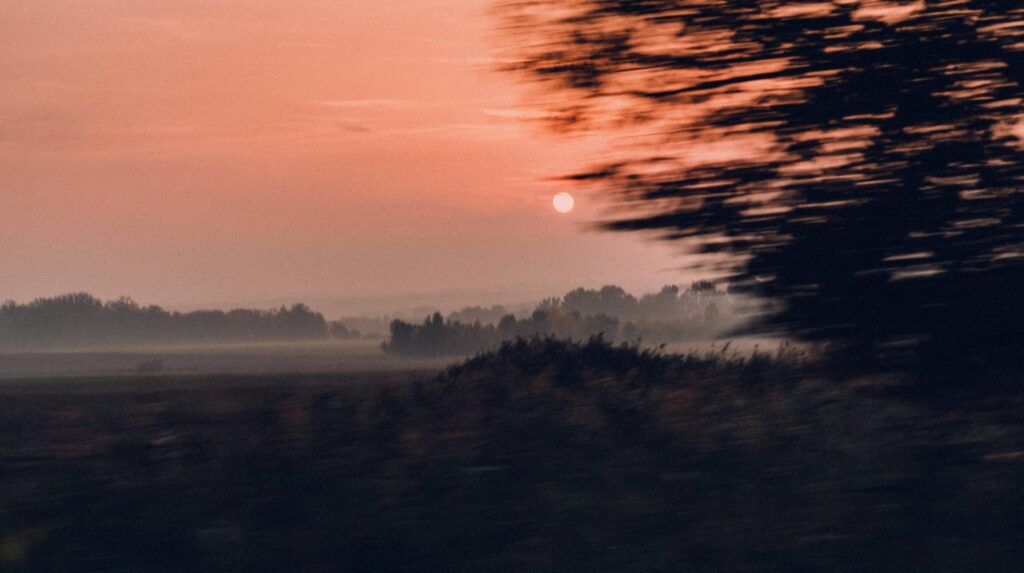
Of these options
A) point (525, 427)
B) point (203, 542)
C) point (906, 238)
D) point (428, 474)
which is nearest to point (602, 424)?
point (525, 427)

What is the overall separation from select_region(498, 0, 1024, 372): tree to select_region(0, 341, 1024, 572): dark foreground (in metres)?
0.79

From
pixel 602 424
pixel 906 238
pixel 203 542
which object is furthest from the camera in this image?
pixel 602 424

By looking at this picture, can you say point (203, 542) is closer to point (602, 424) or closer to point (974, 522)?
point (602, 424)

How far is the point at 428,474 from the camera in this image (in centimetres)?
621

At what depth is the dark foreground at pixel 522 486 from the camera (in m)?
5.49

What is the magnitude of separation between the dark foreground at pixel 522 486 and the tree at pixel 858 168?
786mm

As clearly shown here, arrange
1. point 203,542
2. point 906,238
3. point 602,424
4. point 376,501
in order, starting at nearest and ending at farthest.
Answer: point 203,542 < point 376,501 < point 906,238 < point 602,424

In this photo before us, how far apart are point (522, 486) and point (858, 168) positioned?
2.91 meters

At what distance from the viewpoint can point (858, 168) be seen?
6867mm

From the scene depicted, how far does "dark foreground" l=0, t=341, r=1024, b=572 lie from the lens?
5.49 meters

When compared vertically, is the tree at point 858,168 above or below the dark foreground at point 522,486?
above

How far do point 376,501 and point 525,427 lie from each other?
1593 mm

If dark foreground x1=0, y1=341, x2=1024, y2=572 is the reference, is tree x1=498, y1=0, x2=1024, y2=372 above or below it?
above

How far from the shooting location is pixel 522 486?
241 inches
